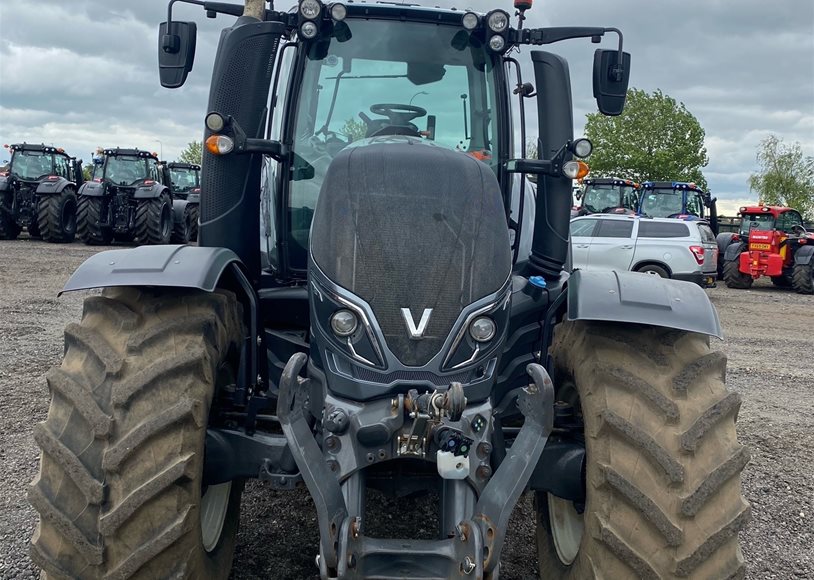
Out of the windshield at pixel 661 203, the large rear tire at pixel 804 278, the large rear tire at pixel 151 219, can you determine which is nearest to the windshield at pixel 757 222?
the large rear tire at pixel 804 278

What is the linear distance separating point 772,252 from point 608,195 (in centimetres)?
498

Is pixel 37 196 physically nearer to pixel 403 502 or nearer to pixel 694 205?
pixel 694 205

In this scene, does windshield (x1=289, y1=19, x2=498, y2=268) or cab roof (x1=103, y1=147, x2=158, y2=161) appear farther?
cab roof (x1=103, y1=147, x2=158, y2=161)

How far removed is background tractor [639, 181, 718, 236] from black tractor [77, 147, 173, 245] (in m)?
13.4

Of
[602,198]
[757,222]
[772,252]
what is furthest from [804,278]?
[602,198]

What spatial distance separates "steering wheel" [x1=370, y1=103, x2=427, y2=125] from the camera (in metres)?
3.75

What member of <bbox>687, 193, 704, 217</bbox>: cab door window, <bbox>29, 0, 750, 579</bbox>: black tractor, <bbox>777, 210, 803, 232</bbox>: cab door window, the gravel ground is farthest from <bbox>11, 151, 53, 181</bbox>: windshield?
<bbox>29, 0, 750, 579</bbox>: black tractor

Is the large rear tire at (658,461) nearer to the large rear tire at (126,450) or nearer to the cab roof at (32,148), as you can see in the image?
the large rear tire at (126,450)

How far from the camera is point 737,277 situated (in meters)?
20.5

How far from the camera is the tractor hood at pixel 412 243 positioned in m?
2.59

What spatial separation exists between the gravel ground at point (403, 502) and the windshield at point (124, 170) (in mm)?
11367

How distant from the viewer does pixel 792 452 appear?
566cm

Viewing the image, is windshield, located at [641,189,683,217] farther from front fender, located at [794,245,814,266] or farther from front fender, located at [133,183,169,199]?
front fender, located at [133,183,169,199]

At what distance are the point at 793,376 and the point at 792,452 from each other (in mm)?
3365
